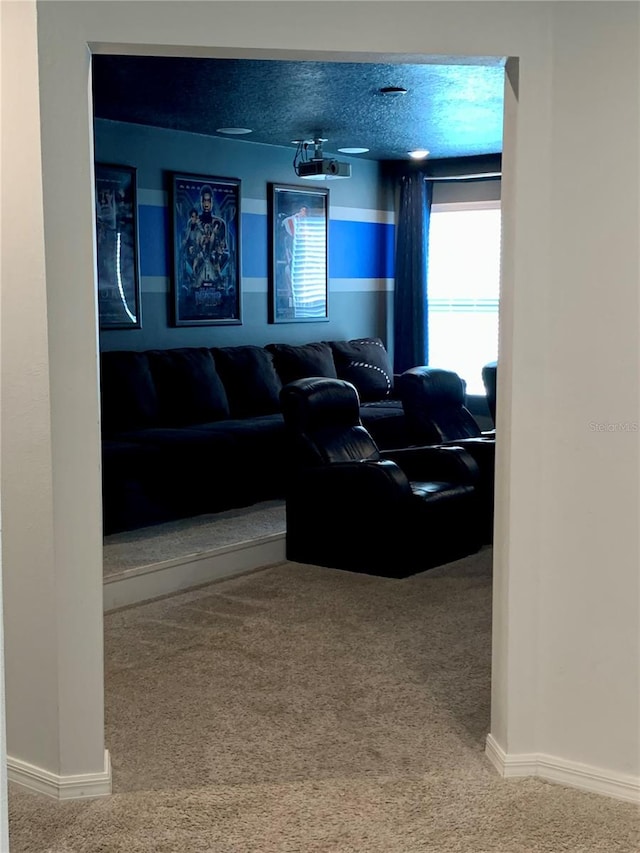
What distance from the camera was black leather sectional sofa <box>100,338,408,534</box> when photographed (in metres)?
5.76

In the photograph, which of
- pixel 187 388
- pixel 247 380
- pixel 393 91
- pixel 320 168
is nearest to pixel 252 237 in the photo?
pixel 320 168

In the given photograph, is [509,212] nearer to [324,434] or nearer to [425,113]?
[324,434]

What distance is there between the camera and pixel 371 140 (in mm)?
7906

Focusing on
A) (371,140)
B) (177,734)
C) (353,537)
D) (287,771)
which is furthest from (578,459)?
(371,140)

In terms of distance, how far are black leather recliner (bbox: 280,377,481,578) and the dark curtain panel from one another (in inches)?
149

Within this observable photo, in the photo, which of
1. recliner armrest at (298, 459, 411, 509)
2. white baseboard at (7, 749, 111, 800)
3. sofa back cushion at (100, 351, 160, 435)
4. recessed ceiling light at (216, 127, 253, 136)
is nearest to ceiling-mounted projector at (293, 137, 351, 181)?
recessed ceiling light at (216, 127, 253, 136)

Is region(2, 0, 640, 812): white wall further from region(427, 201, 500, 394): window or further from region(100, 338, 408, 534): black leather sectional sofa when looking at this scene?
region(427, 201, 500, 394): window

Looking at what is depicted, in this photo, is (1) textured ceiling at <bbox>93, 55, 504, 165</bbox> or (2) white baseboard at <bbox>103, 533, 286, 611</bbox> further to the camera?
(1) textured ceiling at <bbox>93, 55, 504, 165</bbox>

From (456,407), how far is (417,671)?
279cm

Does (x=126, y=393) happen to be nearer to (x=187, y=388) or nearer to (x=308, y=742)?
(x=187, y=388)

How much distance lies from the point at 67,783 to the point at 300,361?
16.8 ft

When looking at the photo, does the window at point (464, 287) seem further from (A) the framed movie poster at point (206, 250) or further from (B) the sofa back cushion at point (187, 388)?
(B) the sofa back cushion at point (187, 388)

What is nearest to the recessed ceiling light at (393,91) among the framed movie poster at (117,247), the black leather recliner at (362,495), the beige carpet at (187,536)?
the black leather recliner at (362,495)

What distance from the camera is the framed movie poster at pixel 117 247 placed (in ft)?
Result: 22.0
